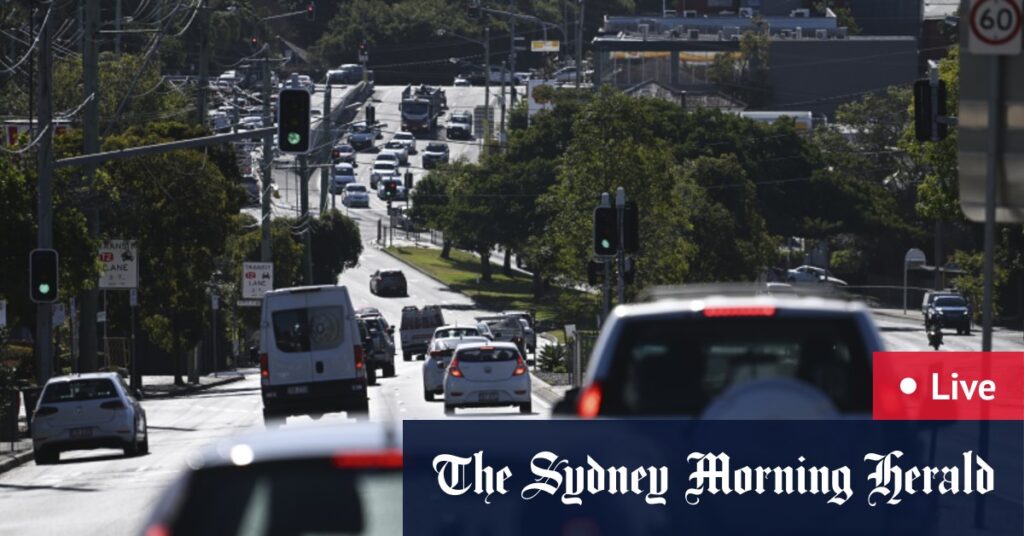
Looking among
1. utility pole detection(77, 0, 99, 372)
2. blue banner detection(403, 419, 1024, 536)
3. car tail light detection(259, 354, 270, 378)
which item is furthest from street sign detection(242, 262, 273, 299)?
blue banner detection(403, 419, 1024, 536)

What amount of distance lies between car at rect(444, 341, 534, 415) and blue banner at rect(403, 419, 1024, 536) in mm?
29040

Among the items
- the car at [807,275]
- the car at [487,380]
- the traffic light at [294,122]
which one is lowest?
the car at [807,275]

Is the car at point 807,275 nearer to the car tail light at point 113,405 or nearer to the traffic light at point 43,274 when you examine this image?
the traffic light at point 43,274

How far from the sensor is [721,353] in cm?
1134

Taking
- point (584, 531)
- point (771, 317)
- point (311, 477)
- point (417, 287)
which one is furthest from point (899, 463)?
point (417, 287)

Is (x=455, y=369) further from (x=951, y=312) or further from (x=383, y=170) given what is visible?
(x=383, y=170)

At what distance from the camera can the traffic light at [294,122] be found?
3641 cm

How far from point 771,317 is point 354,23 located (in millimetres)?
184076

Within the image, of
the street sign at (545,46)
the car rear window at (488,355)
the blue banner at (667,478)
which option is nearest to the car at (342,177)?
the street sign at (545,46)

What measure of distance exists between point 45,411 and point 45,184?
7211mm

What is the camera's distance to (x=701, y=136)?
10588 centimetres

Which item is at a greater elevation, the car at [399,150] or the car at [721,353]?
the car at [721,353]

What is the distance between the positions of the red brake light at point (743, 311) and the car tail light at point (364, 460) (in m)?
3.65

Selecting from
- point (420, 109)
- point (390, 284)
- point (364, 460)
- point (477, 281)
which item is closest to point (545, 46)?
point (420, 109)
